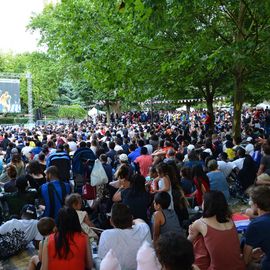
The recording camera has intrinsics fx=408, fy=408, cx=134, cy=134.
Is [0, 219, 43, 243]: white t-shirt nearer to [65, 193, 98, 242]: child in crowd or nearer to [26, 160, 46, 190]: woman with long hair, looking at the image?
[65, 193, 98, 242]: child in crowd

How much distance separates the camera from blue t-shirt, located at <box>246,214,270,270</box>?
11.4 feet

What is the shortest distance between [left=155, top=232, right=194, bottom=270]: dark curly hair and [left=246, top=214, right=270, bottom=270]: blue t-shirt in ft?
3.61

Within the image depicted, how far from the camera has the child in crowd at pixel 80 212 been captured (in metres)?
5.18

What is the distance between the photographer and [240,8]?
12.9m

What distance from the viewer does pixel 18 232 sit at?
603 centimetres

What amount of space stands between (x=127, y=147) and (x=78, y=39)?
146 inches

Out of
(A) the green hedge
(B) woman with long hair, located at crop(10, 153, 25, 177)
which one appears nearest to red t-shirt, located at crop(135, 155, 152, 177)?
(B) woman with long hair, located at crop(10, 153, 25, 177)

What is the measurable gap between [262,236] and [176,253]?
1214mm

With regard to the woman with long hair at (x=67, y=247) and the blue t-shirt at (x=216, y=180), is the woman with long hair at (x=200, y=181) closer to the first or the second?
the blue t-shirt at (x=216, y=180)

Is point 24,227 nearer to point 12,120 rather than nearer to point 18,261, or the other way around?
point 18,261

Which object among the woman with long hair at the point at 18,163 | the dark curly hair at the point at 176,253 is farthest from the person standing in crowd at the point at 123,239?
the woman with long hair at the point at 18,163

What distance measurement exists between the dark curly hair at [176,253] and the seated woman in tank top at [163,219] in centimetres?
204

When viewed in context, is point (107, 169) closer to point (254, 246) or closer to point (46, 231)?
point (46, 231)

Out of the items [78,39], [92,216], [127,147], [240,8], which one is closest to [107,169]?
[92,216]
